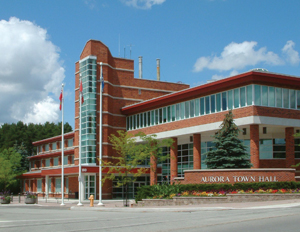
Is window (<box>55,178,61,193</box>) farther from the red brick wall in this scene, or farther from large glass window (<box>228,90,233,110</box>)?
the red brick wall

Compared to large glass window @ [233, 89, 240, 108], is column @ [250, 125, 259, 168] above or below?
below

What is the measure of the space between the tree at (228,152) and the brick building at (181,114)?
2.13m

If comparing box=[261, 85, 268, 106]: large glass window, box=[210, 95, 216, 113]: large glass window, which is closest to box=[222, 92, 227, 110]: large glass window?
box=[210, 95, 216, 113]: large glass window

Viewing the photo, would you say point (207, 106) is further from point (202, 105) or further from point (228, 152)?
point (228, 152)

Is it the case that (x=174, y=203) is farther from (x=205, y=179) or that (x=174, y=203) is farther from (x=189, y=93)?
(x=189, y=93)

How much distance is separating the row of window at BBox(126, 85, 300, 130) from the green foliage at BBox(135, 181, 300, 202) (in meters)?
8.77

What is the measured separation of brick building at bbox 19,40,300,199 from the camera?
36750 mm

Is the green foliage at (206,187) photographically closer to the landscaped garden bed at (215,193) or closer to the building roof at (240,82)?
the landscaped garden bed at (215,193)

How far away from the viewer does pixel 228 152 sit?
112ft

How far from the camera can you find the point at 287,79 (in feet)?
123

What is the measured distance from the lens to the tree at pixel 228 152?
1335 inches

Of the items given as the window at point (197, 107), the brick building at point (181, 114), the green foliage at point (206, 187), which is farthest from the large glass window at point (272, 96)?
the green foliage at point (206, 187)

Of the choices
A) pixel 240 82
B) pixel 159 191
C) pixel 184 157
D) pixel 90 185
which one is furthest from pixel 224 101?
pixel 90 185

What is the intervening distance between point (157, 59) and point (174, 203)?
39.9 m
